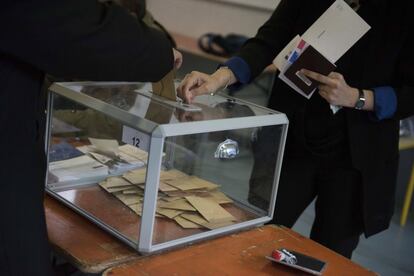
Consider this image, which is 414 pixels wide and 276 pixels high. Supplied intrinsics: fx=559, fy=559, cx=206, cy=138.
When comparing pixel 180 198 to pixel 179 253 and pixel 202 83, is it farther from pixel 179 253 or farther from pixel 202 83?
pixel 202 83

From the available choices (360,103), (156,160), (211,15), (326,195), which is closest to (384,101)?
(360,103)

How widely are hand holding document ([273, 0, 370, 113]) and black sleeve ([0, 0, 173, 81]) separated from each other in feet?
1.98

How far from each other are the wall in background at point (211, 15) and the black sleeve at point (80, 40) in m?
3.55

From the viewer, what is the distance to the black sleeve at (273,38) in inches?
68.4

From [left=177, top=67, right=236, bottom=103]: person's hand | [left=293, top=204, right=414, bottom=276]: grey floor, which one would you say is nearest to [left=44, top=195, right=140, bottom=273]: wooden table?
[left=177, top=67, right=236, bottom=103]: person's hand

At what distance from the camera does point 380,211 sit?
5.51ft

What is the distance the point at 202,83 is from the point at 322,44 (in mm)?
361

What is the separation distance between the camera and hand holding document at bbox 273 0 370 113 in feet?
4.96

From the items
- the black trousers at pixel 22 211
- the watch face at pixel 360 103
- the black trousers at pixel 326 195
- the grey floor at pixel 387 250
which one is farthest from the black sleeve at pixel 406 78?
the grey floor at pixel 387 250

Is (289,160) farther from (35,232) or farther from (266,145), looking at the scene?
(35,232)

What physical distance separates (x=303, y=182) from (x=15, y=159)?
98cm

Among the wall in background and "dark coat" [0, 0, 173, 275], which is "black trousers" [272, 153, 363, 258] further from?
the wall in background

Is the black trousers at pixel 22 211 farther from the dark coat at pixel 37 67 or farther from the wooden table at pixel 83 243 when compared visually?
the wooden table at pixel 83 243

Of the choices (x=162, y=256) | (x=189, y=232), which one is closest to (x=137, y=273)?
(x=162, y=256)
